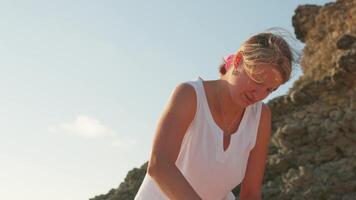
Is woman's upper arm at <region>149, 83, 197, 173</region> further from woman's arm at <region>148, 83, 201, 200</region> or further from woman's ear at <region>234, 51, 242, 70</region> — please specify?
woman's ear at <region>234, 51, 242, 70</region>

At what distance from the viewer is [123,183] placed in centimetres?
1454

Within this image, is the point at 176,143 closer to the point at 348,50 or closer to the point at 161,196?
the point at 161,196

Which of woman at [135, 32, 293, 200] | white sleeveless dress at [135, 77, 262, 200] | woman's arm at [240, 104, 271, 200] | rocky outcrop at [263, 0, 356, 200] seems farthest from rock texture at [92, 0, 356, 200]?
white sleeveless dress at [135, 77, 262, 200]

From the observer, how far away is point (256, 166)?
10.7 feet

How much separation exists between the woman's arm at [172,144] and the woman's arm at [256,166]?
622 mm

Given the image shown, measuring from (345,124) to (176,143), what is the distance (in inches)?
370

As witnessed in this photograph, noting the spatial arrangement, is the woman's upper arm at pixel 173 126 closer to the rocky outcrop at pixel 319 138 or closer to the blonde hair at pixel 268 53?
the blonde hair at pixel 268 53

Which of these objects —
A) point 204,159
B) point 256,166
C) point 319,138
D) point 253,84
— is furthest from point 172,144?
point 319,138

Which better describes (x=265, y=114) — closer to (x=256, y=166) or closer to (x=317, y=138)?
(x=256, y=166)

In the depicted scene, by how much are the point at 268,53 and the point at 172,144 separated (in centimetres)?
66

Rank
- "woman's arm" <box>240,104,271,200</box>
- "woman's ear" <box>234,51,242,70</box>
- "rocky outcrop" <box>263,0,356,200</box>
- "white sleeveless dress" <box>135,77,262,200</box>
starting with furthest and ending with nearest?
1. "rocky outcrop" <box>263,0,356,200</box>
2. "woman's arm" <box>240,104,271,200</box>
3. "white sleeveless dress" <box>135,77,262,200</box>
4. "woman's ear" <box>234,51,242,70</box>

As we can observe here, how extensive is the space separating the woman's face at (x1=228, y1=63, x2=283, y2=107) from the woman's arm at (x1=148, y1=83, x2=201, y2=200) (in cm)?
24

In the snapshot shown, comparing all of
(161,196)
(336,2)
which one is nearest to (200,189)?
(161,196)

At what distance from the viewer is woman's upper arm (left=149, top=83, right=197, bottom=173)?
8.72 feet
